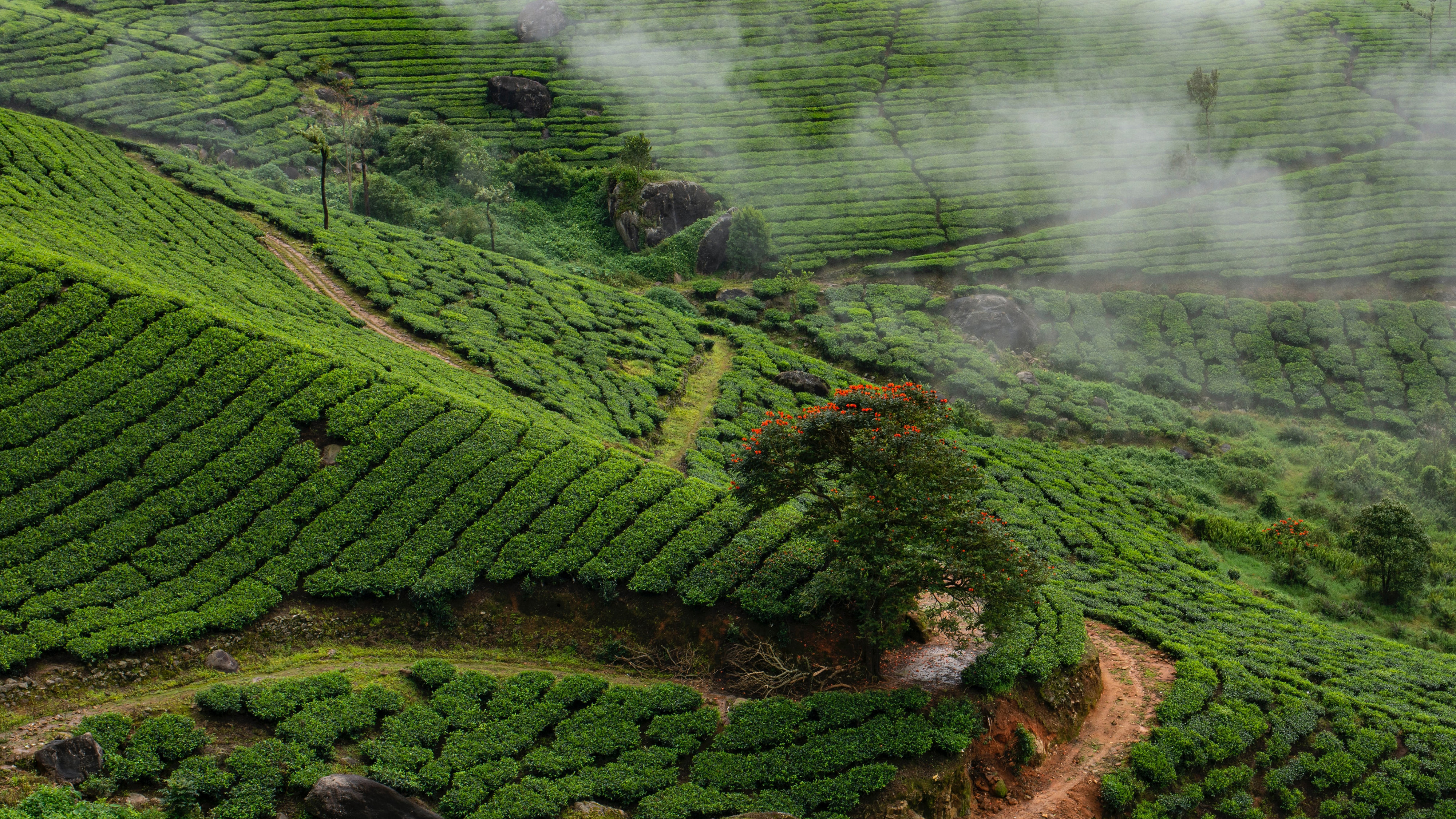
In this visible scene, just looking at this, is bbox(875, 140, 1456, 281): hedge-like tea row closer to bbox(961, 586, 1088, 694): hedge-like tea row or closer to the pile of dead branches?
bbox(961, 586, 1088, 694): hedge-like tea row

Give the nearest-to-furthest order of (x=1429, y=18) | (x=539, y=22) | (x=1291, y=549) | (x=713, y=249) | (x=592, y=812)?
(x=592, y=812), (x=1291, y=549), (x=713, y=249), (x=539, y=22), (x=1429, y=18)

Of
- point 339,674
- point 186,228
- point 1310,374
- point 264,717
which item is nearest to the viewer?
point 264,717

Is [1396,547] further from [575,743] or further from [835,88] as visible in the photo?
[835,88]

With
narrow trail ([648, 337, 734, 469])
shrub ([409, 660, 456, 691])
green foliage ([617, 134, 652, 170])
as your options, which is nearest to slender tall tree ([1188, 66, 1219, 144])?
green foliage ([617, 134, 652, 170])

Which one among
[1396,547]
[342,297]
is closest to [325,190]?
[342,297]

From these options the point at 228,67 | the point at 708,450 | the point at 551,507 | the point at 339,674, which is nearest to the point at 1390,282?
the point at 708,450

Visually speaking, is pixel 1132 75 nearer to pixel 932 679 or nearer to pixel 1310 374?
pixel 1310 374
